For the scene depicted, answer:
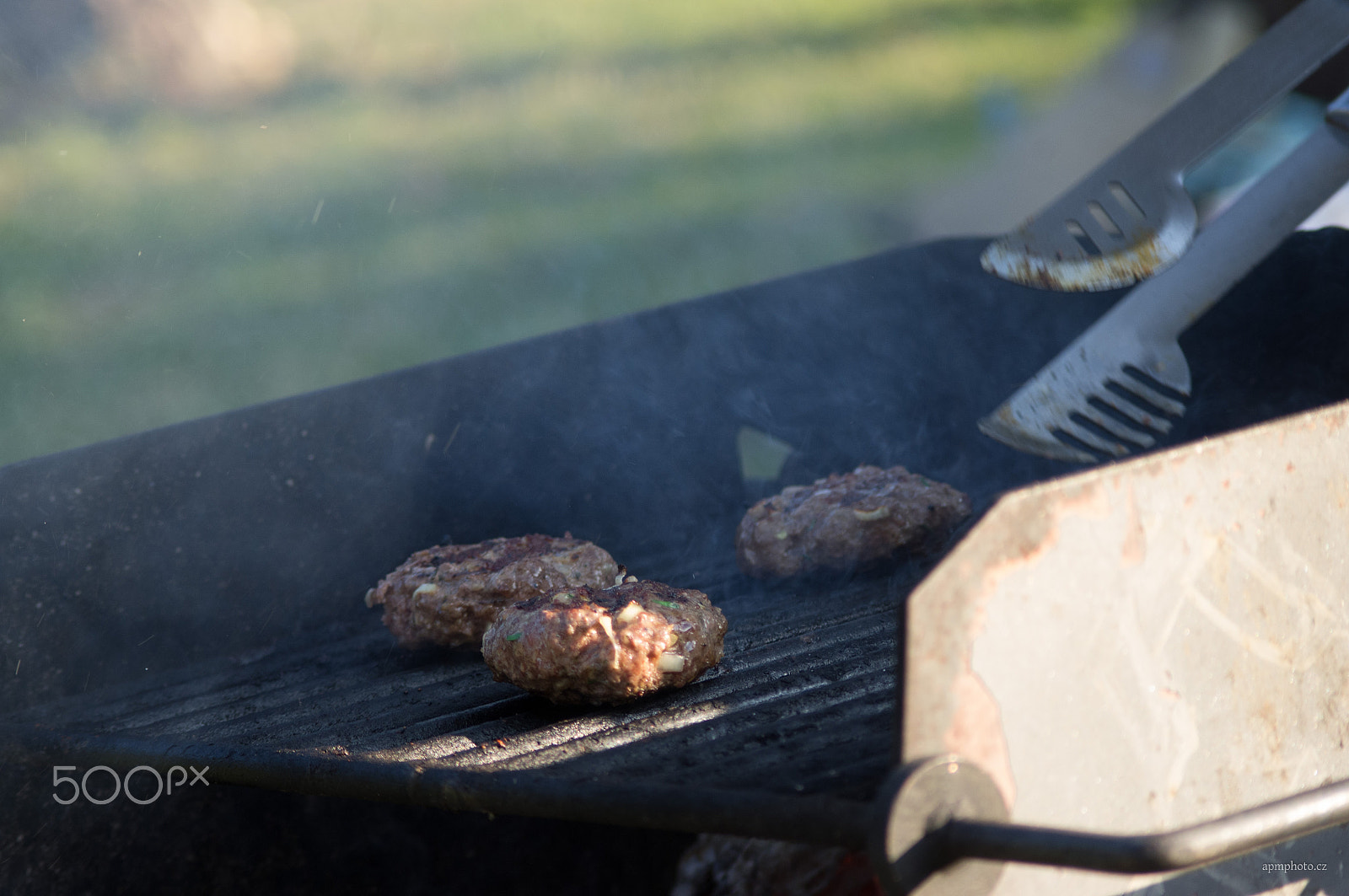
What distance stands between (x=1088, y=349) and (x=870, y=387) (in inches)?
38.8

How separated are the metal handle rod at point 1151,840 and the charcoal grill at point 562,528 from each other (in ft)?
0.37

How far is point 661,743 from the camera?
4.77ft

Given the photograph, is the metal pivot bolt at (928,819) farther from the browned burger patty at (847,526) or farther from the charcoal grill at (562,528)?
the browned burger patty at (847,526)

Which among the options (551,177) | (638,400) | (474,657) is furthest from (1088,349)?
(551,177)

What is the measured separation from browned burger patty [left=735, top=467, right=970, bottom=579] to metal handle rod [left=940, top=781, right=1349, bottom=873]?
1.33 meters

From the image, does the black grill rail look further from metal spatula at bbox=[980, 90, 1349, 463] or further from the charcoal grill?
metal spatula at bbox=[980, 90, 1349, 463]

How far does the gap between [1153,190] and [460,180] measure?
117 inches

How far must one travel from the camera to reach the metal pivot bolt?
0.99 m

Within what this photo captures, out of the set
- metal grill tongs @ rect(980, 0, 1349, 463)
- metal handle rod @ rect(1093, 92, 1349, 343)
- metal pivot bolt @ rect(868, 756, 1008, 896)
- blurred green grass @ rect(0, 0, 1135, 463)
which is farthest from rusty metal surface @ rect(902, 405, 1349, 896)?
blurred green grass @ rect(0, 0, 1135, 463)

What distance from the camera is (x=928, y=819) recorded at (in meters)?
1.03

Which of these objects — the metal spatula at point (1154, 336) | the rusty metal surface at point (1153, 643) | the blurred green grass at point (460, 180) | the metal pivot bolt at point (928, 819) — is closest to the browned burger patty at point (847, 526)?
the metal spatula at point (1154, 336)

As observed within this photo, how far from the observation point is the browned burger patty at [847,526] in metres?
2.35
